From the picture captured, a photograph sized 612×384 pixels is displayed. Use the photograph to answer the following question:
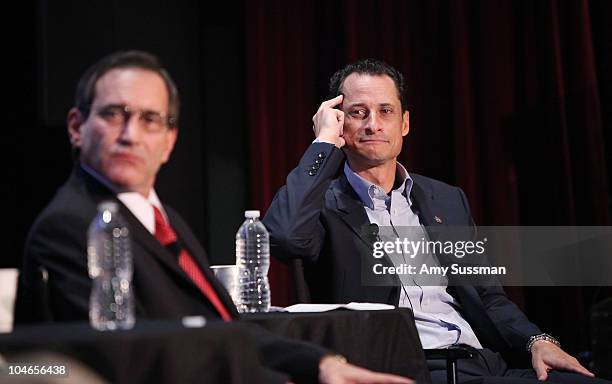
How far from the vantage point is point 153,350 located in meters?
1.38

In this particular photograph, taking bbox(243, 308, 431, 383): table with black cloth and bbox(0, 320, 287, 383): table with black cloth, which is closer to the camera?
bbox(0, 320, 287, 383): table with black cloth

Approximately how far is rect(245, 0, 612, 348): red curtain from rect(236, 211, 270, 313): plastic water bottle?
6.88 ft

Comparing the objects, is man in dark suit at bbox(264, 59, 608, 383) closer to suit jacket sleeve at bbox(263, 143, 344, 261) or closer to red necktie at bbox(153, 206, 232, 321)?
suit jacket sleeve at bbox(263, 143, 344, 261)

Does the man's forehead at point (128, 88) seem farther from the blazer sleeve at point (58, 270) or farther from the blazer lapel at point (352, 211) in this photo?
the blazer lapel at point (352, 211)

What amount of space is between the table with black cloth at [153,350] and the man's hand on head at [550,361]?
1360mm

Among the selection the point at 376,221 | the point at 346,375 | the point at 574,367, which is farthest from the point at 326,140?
the point at 346,375

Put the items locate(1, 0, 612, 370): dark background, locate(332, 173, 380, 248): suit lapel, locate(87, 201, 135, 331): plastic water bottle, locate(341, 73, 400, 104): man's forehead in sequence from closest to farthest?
locate(87, 201, 135, 331): plastic water bottle < locate(332, 173, 380, 248): suit lapel < locate(341, 73, 400, 104): man's forehead < locate(1, 0, 612, 370): dark background

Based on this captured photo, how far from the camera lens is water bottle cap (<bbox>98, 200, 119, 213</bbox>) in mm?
1610

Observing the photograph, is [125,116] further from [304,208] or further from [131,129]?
[304,208]

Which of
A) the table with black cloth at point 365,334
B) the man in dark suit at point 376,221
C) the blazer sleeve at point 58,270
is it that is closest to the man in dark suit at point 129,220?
the blazer sleeve at point 58,270

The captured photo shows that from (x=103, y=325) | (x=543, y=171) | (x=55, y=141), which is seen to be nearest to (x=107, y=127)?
(x=103, y=325)

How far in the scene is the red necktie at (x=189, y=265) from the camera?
1.78m

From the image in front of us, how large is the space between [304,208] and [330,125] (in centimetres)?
33

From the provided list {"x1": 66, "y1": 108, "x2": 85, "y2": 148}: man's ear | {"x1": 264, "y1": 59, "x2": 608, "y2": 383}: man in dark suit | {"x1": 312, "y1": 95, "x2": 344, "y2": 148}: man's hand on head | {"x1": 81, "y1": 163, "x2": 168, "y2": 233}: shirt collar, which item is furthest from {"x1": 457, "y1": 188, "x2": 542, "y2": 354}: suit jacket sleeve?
{"x1": 66, "y1": 108, "x2": 85, "y2": 148}: man's ear
